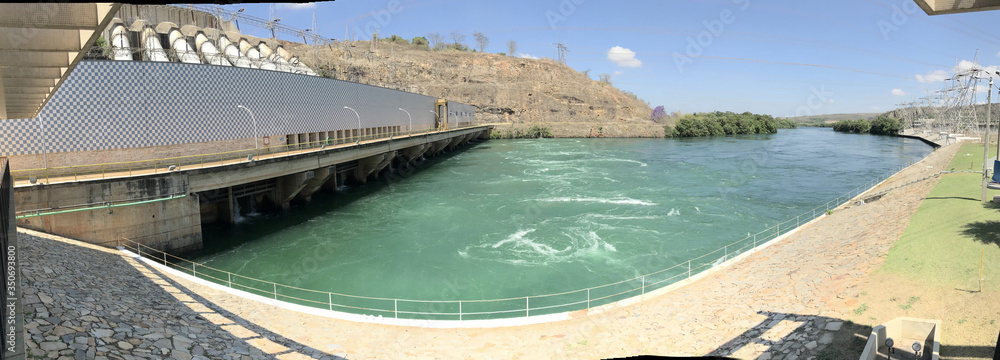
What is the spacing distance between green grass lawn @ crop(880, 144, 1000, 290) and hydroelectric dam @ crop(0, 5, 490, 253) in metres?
18.3

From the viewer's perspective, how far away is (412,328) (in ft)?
39.5

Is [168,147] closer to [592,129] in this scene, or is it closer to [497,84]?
[592,129]

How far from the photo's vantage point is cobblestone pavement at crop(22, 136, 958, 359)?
9.80m

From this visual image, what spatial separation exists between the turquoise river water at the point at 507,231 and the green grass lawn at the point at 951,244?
683cm

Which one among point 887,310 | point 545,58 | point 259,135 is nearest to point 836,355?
point 887,310

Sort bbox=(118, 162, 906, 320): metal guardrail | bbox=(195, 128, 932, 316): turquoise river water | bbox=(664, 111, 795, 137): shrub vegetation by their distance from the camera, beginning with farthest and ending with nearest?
1. bbox=(664, 111, 795, 137): shrub vegetation
2. bbox=(195, 128, 932, 316): turquoise river water
3. bbox=(118, 162, 906, 320): metal guardrail

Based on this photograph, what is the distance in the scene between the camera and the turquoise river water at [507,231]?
699 inches

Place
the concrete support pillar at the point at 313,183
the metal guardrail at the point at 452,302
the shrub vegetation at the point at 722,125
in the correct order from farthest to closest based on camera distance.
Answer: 1. the shrub vegetation at the point at 722,125
2. the concrete support pillar at the point at 313,183
3. the metal guardrail at the point at 452,302

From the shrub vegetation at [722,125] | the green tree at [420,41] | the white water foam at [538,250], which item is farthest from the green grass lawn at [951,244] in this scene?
the green tree at [420,41]

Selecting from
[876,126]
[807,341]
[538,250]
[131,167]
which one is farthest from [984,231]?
[876,126]

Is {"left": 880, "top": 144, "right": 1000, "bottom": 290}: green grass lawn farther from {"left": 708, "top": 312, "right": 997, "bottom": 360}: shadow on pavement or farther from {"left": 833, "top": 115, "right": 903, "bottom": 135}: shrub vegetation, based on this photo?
{"left": 833, "top": 115, "right": 903, "bottom": 135}: shrub vegetation

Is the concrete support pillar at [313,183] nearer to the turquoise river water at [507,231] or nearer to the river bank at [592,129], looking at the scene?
the turquoise river water at [507,231]

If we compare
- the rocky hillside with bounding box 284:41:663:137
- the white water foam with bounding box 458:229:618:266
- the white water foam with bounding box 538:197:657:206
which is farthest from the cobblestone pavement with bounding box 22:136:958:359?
the rocky hillside with bounding box 284:41:663:137

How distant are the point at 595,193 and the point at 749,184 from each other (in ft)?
43.0
